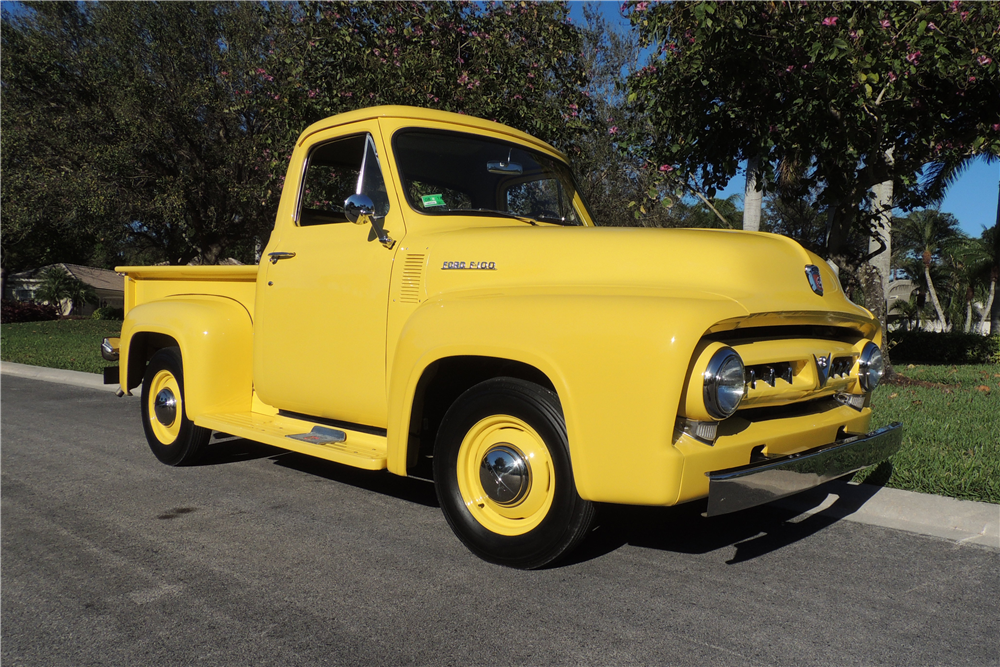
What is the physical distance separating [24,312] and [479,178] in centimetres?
3234

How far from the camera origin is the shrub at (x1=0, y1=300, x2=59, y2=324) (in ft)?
99.4

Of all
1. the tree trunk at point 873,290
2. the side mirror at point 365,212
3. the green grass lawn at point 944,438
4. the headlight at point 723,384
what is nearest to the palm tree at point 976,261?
the tree trunk at point 873,290

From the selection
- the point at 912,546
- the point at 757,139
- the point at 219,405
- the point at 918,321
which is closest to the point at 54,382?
the point at 219,405

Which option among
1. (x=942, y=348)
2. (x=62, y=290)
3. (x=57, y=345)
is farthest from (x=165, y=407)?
(x=62, y=290)

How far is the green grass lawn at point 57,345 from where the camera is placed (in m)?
12.6

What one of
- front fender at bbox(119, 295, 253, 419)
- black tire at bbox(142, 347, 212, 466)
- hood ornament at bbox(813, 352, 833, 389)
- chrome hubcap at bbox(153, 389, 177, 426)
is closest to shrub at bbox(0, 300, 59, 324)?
black tire at bbox(142, 347, 212, 466)

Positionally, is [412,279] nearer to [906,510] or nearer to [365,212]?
[365,212]

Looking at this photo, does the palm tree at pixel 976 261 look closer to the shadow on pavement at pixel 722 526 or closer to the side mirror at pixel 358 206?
the shadow on pavement at pixel 722 526

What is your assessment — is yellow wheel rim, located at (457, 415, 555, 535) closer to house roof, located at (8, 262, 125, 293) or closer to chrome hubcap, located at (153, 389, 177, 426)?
chrome hubcap, located at (153, 389, 177, 426)

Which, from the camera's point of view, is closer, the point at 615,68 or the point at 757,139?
the point at 757,139

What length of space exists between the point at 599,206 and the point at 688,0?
21.8 ft

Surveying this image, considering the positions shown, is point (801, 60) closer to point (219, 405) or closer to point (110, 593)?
point (219, 405)

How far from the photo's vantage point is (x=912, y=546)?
374 centimetres

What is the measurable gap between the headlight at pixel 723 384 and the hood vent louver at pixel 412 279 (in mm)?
1579
